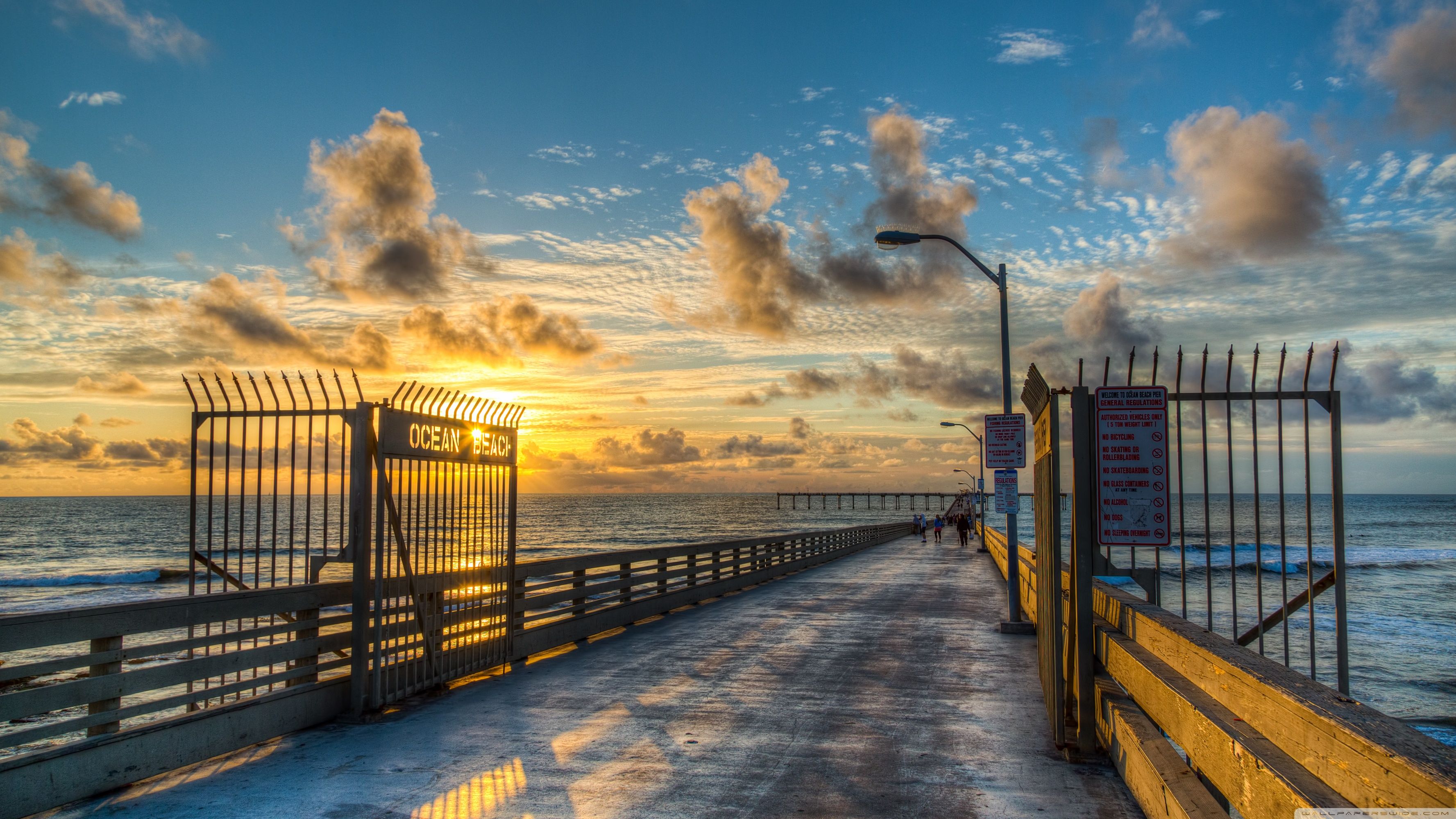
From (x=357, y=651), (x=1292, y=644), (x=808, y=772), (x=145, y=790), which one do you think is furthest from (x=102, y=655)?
(x=1292, y=644)

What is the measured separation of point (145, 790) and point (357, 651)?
2246 mm

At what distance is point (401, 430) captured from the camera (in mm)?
8570

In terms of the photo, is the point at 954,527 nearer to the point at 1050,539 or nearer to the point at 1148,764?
the point at 1050,539

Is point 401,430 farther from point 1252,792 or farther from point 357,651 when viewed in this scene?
point 1252,792

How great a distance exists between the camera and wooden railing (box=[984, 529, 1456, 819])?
2523 mm

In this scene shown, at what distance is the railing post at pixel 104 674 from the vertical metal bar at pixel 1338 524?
778 cm

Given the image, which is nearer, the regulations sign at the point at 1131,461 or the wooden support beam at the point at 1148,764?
the wooden support beam at the point at 1148,764

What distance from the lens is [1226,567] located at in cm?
5038

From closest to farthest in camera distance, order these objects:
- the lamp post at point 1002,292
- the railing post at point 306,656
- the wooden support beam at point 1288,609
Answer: the wooden support beam at point 1288,609
the railing post at point 306,656
the lamp post at point 1002,292

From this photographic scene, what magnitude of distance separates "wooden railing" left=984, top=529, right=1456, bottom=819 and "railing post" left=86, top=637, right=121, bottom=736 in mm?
6442

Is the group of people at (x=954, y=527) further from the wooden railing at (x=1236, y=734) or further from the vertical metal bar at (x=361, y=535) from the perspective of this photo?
the wooden railing at (x=1236, y=734)

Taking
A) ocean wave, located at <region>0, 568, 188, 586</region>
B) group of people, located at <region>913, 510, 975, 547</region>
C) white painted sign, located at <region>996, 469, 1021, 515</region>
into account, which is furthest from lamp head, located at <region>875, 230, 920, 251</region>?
ocean wave, located at <region>0, 568, 188, 586</region>

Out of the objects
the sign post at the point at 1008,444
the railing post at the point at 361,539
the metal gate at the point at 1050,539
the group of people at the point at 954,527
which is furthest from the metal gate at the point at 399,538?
the group of people at the point at 954,527

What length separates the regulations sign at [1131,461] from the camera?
6.23m
